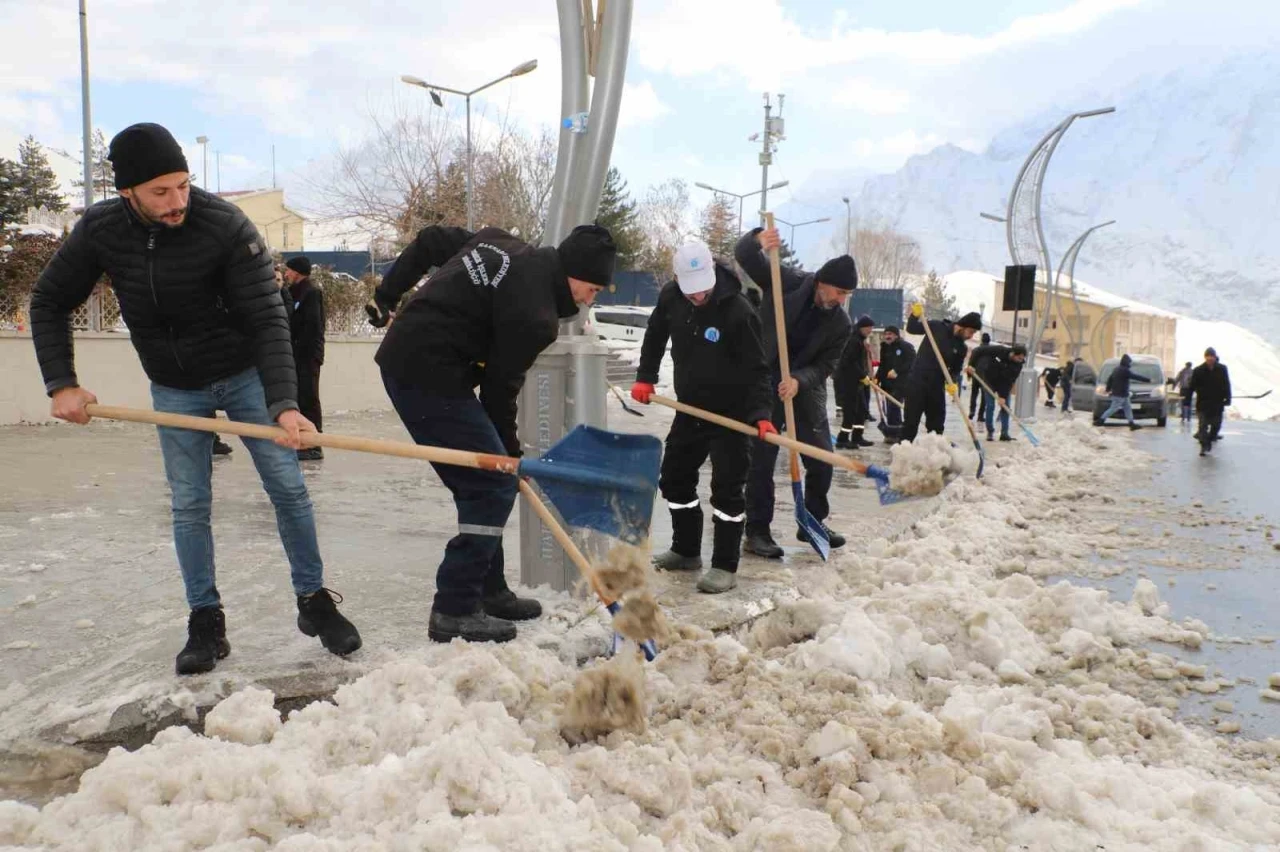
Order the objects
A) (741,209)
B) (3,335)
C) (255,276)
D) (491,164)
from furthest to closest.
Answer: (741,209) → (491,164) → (3,335) → (255,276)

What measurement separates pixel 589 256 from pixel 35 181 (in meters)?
41.2

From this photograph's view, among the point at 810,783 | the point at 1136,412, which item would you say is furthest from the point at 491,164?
the point at 810,783

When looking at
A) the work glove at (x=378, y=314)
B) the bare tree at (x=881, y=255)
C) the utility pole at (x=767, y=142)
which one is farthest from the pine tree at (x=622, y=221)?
the work glove at (x=378, y=314)

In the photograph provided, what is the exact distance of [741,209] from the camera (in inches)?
1917

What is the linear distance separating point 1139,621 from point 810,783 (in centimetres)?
264

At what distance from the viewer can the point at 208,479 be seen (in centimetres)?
360

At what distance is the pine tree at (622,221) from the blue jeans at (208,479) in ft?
130

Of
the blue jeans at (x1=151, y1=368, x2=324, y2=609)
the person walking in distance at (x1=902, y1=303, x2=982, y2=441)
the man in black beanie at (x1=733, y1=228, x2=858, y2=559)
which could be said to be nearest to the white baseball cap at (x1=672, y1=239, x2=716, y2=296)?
the man in black beanie at (x1=733, y1=228, x2=858, y2=559)

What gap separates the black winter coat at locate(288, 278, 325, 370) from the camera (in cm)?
855

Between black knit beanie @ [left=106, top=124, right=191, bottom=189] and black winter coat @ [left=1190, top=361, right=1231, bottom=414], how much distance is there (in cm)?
1493

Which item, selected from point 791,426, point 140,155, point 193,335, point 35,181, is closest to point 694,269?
point 791,426

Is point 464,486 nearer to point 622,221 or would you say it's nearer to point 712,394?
point 712,394

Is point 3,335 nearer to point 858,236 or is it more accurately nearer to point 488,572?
point 488,572

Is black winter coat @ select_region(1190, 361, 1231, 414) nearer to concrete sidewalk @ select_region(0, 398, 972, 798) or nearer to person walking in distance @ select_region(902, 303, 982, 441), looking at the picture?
person walking in distance @ select_region(902, 303, 982, 441)
